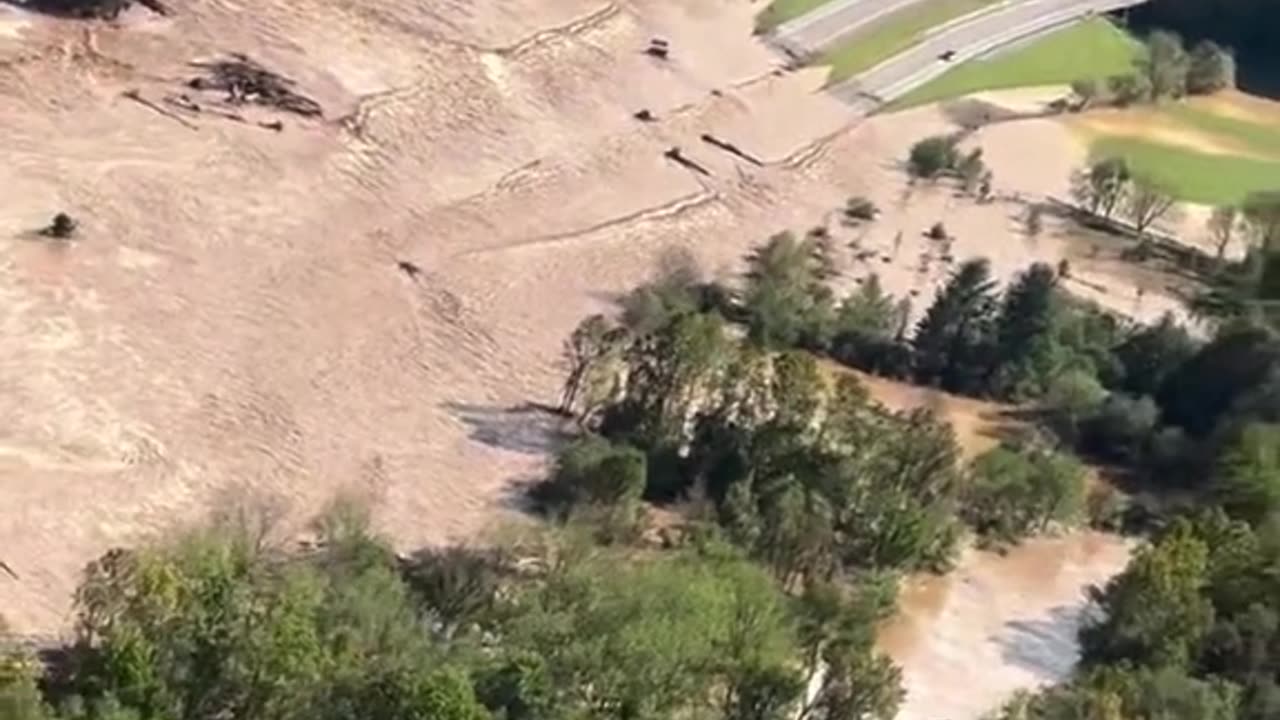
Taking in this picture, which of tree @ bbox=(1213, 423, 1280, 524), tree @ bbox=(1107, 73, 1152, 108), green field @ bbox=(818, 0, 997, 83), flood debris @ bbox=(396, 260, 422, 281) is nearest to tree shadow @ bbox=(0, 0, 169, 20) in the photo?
flood debris @ bbox=(396, 260, 422, 281)

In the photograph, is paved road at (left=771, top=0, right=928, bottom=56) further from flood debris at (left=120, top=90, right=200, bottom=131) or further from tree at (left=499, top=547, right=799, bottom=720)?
tree at (left=499, top=547, right=799, bottom=720)

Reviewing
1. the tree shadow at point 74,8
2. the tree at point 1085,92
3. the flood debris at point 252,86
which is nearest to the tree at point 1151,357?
the tree at point 1085,92

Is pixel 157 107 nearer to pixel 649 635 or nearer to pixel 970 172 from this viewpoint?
pixel 970 172

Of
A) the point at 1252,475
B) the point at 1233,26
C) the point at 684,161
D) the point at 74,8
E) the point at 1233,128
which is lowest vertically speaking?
the point at 1252,475

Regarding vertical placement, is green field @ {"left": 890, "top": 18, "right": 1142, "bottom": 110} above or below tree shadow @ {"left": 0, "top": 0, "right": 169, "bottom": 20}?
above

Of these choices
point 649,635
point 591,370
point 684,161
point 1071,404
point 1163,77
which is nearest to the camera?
point 649,635

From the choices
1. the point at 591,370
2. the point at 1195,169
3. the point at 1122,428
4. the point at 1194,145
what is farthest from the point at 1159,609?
the point at 1194,145
